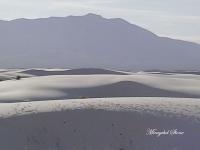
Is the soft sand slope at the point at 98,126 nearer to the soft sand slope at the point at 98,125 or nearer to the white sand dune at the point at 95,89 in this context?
the soft sand slope at the point at 98,125

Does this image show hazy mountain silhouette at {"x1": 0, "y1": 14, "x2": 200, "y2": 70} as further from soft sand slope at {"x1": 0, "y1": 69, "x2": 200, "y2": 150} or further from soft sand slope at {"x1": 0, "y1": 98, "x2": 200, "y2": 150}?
soft sand slope at {"x1": 0, "y1": 98, "x2": 200, "y2": 150}

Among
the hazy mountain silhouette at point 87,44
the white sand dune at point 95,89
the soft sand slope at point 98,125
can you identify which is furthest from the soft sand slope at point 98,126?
the hazy mountain silhouette at point 87,44

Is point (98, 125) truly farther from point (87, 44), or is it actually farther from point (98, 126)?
point (87, 44)

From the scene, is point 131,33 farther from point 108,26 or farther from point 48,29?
point 48,29

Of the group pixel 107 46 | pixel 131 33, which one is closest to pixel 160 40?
pixel 131 33

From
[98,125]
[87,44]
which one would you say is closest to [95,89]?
[98,125]
